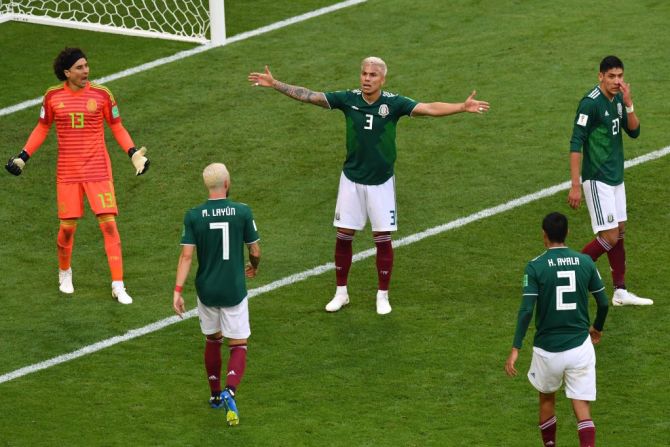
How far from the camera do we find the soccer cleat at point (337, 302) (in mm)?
14328

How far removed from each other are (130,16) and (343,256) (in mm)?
8409

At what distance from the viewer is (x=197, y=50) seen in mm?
20719

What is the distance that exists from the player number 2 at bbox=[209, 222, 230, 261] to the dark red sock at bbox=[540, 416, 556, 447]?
8.77ft

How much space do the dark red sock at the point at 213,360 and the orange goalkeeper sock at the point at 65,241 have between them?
115 inches

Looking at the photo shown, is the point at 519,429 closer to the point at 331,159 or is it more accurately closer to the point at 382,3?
the point at 331,159

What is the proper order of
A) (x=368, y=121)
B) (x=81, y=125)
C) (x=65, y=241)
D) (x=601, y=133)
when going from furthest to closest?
(x=65, y=241)
(x=81, y=125)
(x=368, y=121)
(x=601, y=133)

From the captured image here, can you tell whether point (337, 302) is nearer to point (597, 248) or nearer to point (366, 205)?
point (366, 205)

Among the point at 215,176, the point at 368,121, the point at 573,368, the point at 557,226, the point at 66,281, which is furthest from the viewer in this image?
the point at 66,281

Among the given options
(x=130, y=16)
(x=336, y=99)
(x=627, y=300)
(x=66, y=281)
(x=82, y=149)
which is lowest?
(x=627, y=300)

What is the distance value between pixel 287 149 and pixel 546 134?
294 centimetres

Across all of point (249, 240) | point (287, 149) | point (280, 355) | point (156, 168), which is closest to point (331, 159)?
point (287, 149)

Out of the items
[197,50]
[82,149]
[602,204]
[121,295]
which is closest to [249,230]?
[121,295]

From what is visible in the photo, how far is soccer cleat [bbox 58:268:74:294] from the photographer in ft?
48.9

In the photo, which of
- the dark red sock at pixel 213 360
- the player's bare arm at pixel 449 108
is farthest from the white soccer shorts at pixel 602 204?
the dark red sock at pixel 213 360
